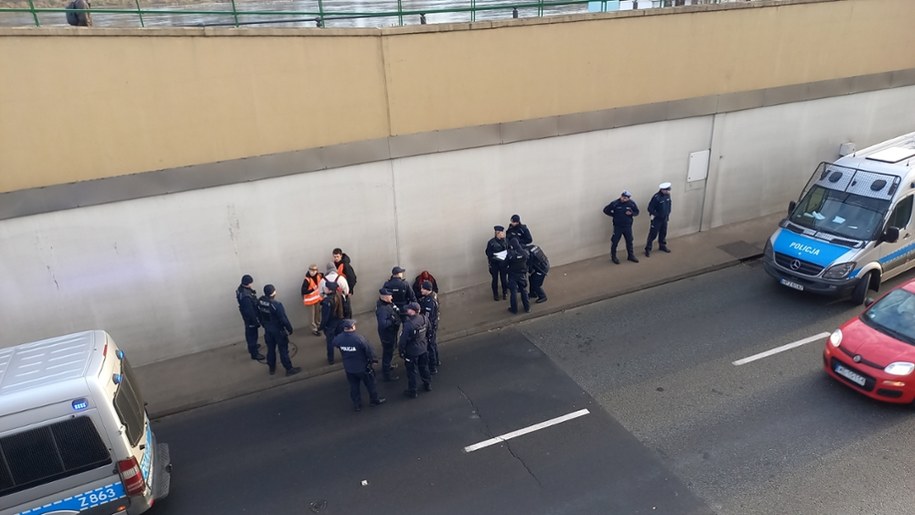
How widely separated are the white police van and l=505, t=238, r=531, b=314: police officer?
4.72 meters

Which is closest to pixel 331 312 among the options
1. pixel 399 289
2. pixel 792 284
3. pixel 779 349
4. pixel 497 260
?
pixel 399 289

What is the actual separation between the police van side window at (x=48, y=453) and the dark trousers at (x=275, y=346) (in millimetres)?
3477

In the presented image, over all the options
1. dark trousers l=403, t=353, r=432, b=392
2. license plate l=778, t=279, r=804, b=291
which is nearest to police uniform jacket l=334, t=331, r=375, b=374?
dark trousers l=403, t=353, r=432, b=392

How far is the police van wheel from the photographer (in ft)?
36.3

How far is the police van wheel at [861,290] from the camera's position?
11.1m

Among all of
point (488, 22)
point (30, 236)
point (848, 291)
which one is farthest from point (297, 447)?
point (848, 291)

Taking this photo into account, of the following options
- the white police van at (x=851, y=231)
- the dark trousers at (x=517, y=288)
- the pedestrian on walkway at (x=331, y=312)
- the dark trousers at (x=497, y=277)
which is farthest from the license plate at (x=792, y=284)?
the pedestrian on walkway at (x=331, y=312)

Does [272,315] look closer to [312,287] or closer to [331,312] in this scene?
[331,312]

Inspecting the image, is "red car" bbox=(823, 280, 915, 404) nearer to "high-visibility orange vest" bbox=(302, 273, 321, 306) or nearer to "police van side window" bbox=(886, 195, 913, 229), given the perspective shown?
"police van side window" bbox=(886, 195, 913, 229)

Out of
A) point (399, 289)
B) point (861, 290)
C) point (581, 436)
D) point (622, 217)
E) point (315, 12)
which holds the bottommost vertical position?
point (581, 436)

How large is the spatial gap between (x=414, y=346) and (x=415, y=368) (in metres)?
0.49

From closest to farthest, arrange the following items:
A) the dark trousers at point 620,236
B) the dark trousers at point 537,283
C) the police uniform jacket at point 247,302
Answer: the police uniform jacket at point 247,302, the dark trousers at point 537,283, the dark trousers at point 620,236

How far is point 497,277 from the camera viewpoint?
1233cm

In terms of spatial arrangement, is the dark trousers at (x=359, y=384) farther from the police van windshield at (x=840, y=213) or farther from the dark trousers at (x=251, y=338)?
the police van windshield at (x=840, y=213)
